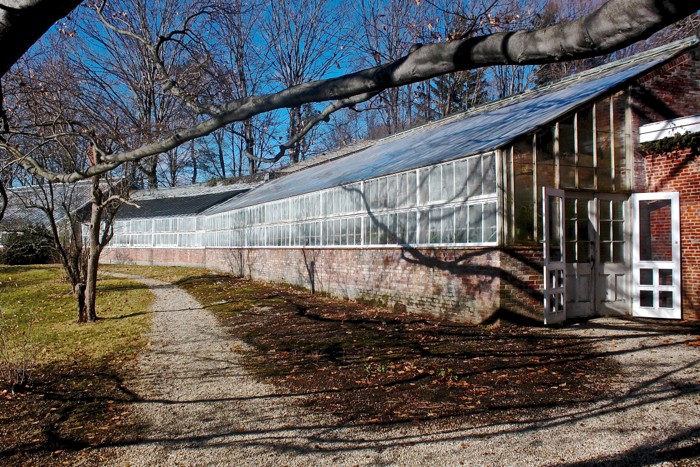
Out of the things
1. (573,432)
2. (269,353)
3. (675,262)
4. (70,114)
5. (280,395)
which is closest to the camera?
(573,432)

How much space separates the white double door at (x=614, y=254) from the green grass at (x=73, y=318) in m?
8.18

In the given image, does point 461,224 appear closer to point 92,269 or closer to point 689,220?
point 689,220

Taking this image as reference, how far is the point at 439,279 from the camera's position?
37.1 ft

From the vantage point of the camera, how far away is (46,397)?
6895 mm

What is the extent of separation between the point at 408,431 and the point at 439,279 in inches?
250

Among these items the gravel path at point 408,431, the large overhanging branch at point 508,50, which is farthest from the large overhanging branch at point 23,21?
the gravel path at point 408,431

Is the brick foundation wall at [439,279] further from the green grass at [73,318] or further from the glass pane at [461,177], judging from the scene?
the green grass at [73,318]

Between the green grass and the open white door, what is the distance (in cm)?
748

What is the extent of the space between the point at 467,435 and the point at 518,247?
552 cm

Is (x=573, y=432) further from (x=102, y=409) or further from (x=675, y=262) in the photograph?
(x=675, y=262)

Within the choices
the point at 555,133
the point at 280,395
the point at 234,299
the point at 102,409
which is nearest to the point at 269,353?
the point at 280,395

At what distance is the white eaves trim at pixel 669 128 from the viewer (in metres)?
10.5

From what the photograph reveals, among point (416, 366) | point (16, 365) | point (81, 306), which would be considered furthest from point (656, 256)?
point (81, 306)

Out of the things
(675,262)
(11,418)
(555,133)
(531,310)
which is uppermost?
(555,133)
